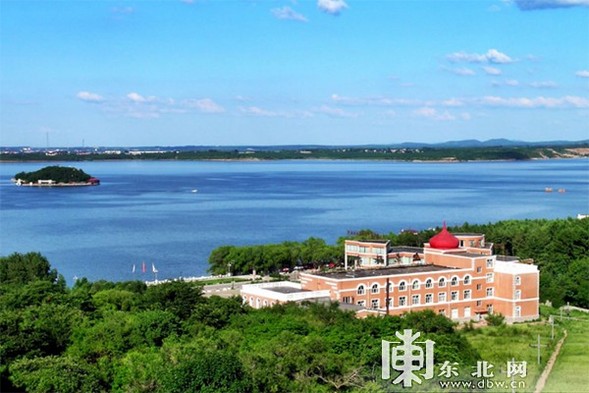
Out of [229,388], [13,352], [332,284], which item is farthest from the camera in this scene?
[332,284]

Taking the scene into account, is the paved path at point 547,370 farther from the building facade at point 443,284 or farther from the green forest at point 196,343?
the building facade at point 443,284

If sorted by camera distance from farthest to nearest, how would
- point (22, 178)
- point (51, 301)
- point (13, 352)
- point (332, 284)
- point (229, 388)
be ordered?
point (22, 178), point (332, 284), point (51, 301), point (13, 352), point (229, 388)

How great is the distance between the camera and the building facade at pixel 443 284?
61.5 feet

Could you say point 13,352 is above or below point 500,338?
above

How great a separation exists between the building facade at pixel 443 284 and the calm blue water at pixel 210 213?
10.1 m

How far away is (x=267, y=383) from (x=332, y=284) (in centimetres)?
760

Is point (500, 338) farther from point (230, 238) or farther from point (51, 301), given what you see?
point (230, 238)

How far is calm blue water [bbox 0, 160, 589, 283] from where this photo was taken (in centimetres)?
3275

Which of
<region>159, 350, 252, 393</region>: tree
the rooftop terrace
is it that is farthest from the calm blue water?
<region>159, 350, 252, 393</region>: tree

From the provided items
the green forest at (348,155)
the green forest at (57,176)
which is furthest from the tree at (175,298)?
the green forest at (348,155)

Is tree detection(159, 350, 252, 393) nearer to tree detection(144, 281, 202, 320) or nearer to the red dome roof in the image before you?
tree detection(144, 281, 202, 320)

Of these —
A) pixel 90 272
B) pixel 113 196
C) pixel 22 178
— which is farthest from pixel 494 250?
pixel 22 178

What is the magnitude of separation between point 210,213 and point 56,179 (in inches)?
1302

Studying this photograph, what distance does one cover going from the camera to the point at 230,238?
119 feet
